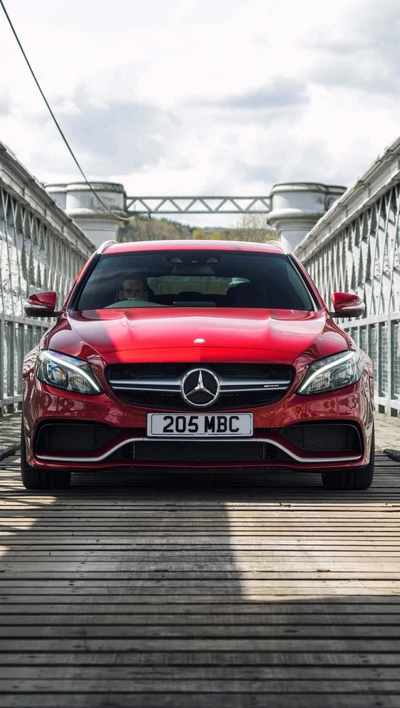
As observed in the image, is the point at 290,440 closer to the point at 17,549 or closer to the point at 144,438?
the point at 144,438

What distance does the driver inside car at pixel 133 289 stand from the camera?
725 cm

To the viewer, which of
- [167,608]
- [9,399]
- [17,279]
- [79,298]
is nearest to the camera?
[167,608]

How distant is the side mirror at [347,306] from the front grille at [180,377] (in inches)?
49.9

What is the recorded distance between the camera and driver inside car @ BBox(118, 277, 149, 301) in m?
7.25

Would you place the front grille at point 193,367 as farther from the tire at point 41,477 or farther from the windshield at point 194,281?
the windshield at point 194,281

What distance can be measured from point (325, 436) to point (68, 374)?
1406 millimetres

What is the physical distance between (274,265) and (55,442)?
7.43 feet

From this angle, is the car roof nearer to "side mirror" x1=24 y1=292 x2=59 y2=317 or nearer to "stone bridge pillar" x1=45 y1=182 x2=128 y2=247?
"side mirror" x1=24 y1=292 x2=59 y2=317

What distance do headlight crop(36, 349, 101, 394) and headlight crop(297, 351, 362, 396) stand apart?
111 centimetres

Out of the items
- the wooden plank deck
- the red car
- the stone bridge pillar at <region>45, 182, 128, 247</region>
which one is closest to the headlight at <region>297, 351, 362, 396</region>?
the red car

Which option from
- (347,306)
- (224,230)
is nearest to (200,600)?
(347,306)

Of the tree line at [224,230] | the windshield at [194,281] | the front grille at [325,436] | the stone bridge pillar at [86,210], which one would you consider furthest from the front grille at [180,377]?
the tree line at [224,230]

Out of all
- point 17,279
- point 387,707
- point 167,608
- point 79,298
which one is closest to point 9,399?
point 17,279

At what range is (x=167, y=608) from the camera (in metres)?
3.71
